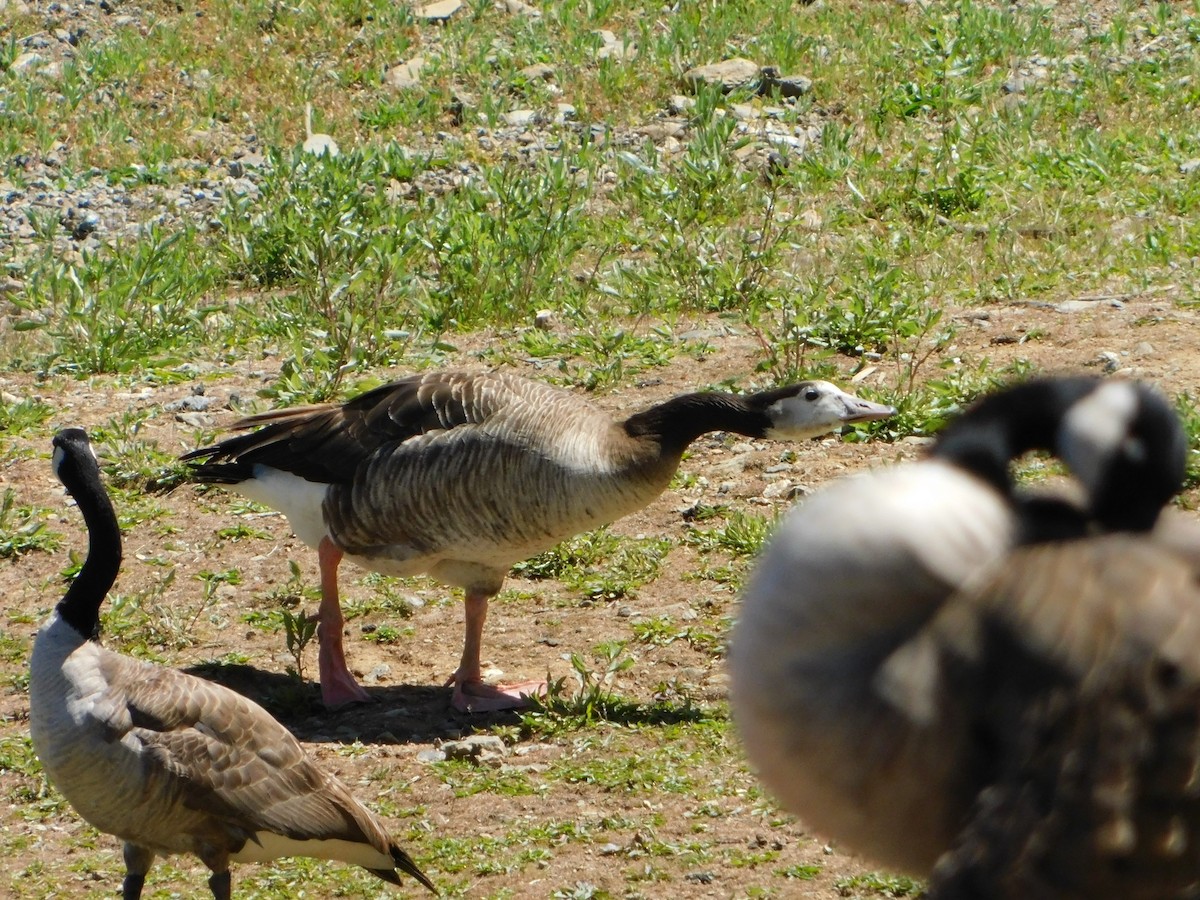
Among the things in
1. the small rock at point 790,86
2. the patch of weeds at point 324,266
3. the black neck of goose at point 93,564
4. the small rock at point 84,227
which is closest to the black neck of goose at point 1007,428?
the black neck of goose at point 93,564

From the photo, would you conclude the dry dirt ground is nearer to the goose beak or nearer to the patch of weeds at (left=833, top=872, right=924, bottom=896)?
the patch of weeds at (left=833, top=872, right=924, bottom=896)

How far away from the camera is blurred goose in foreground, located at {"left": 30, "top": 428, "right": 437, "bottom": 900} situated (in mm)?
4656

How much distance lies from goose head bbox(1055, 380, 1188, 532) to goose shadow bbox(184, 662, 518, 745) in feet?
12.4

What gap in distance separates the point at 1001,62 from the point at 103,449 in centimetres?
917

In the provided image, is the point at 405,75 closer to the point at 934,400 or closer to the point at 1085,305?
the point at 1085,305

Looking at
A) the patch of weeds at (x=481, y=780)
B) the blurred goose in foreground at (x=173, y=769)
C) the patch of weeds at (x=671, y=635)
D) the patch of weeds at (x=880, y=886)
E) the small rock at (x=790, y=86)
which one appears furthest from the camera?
the small rock at (x=790, y=86)

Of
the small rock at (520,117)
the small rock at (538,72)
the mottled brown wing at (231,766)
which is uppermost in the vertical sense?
the small rock at (538,72)

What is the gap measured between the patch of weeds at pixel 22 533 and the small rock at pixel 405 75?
754 centimetres

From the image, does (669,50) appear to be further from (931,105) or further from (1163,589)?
(1163,589)

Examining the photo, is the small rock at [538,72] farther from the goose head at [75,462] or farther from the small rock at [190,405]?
the goose head at [75,462]

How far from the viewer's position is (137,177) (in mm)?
12539

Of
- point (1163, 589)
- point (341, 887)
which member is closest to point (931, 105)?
point (341, 887)

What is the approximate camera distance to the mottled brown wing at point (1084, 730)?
2463mm

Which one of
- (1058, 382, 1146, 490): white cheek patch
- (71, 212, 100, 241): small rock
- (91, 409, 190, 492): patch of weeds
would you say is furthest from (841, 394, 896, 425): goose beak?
(71, 212, 100, 241): small rock
